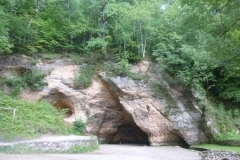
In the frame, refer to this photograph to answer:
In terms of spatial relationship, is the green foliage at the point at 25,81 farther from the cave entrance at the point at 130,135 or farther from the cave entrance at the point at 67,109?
the cave entrance at the point at 130,135

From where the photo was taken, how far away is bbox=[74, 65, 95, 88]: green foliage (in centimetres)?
2122

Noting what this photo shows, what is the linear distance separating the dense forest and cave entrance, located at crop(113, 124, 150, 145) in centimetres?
674

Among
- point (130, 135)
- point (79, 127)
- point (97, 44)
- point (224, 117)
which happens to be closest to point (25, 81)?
point (79, 127)

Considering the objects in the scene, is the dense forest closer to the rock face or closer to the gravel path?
the rock face

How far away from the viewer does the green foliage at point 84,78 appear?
69.6ft

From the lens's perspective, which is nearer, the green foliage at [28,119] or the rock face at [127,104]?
the green foliage at [28,119]

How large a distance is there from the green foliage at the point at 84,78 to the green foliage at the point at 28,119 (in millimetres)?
2864

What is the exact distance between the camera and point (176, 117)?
64.2 feet

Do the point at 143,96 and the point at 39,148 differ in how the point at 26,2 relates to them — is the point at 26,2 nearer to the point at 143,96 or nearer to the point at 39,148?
the point at 143,96

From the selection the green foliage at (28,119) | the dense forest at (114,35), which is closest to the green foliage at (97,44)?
the dense forest at (114,35)

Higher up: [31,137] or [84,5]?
[84,5]

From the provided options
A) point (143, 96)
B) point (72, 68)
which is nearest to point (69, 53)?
point (72, 68)

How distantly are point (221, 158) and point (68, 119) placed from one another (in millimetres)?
12613

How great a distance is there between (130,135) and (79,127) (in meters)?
6.97
